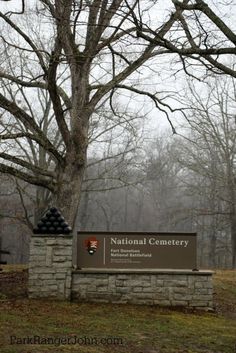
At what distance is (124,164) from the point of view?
79.9 feet

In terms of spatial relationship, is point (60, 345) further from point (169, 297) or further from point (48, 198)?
point (48, 198)

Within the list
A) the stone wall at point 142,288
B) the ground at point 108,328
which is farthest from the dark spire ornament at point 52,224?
the ground at point 108,328

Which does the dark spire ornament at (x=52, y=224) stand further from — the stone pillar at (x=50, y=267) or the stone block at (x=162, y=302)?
the stone block at (x=162, y=302)

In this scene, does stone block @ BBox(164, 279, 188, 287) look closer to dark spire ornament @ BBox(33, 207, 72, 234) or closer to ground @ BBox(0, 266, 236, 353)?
ground @ BBox(0, 266, 236, 353)

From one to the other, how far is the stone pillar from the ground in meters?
0.29

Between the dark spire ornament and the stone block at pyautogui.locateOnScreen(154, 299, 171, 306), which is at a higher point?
the dark spire ornament

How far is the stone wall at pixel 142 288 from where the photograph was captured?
32.4 feet

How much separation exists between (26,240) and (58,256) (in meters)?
28.3

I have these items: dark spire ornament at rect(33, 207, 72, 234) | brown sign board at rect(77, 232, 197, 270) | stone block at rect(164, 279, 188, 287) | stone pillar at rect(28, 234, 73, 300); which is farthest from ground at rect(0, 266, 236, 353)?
dark spire ornament at rect(33, 207, 72, 234)

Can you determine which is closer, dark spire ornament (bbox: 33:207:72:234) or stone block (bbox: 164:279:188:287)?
dark spire ornament (bbox: 33:207:72:234)

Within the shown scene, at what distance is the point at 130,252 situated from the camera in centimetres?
1015

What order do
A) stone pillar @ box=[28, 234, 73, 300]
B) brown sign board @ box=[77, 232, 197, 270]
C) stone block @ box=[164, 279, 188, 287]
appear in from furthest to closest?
brown sign board @ box=[77, 232, 197, 270] → stone block @ box=[164, 279, 188, 287] → stone pillar @ box=[28, 234, 73, 300]

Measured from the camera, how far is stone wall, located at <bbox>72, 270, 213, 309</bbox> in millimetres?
9883

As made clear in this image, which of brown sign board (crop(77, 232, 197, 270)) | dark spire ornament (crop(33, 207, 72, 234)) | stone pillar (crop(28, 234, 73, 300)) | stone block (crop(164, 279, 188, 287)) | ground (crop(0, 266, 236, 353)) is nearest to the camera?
ground (crop(0, 266, 236, 353))
